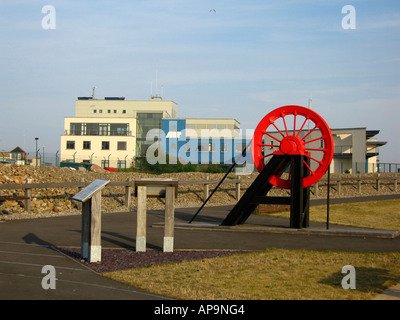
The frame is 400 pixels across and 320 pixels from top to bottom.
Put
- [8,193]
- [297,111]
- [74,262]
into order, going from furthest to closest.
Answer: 1. [8,193]
2. [297,111]
3. [74,262]

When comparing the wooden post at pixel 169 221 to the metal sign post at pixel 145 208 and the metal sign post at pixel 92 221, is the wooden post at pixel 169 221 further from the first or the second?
the metal sign post at pixel 92 221

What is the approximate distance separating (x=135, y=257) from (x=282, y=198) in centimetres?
579

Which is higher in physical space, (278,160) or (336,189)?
(278,160)

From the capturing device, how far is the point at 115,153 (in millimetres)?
65562

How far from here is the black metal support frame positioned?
1436cm

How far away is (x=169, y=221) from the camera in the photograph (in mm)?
10820

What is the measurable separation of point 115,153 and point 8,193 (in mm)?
45148

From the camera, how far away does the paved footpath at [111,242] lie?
23.9 ft

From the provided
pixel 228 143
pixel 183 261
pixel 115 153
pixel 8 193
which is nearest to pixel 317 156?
pixel 228 143

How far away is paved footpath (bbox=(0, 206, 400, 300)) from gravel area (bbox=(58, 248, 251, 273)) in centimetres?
30

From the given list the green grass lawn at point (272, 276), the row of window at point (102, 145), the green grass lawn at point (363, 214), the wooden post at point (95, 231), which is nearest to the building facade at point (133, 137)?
the row of window at point (102, 145)

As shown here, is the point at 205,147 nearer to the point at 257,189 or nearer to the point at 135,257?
the point at 257,189
